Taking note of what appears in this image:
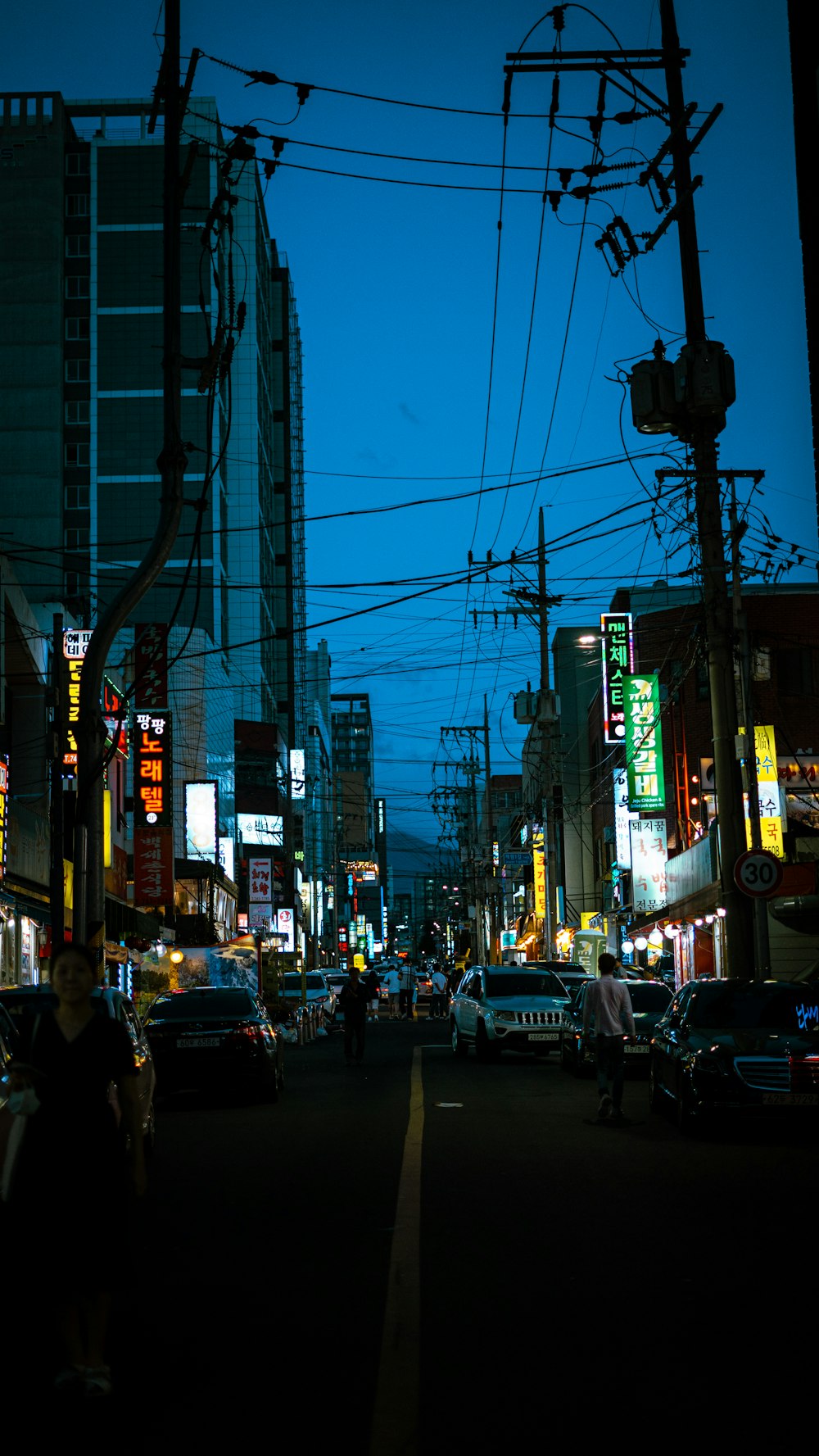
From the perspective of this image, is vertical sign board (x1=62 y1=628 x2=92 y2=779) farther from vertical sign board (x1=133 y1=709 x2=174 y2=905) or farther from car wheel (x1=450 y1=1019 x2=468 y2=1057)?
car wheel (x1=450 y1=1019 x2=468 y2=1057)

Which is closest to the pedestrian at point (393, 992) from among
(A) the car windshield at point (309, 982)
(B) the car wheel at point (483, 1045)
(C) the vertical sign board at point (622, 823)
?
(A) the car windshield at point (309, 982)

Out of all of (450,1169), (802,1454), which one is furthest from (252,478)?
(802,1454)

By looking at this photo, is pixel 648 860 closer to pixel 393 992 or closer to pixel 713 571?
pixel 393 992

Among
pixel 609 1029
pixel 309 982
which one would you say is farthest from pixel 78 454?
pixel 609 1029

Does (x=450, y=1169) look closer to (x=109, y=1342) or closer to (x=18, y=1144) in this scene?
(x=109, y=1342)

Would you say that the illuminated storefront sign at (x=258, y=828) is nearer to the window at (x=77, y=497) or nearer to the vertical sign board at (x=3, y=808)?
the window at (x=77, y=497)

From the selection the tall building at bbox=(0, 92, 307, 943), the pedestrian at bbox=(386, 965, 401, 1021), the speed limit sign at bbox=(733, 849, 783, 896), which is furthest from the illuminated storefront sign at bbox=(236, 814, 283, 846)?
the speed limit sign at bbox=(733, 849, 783, 896)

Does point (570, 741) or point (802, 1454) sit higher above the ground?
point (570, 741)

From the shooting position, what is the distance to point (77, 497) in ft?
346

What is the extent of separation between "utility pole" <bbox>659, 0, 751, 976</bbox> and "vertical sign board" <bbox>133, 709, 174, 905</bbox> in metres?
25.8

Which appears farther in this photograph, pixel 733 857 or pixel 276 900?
pixel 276 900

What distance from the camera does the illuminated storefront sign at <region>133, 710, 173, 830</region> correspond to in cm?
4416

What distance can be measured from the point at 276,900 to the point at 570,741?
27.8m

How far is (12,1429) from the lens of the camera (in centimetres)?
550
